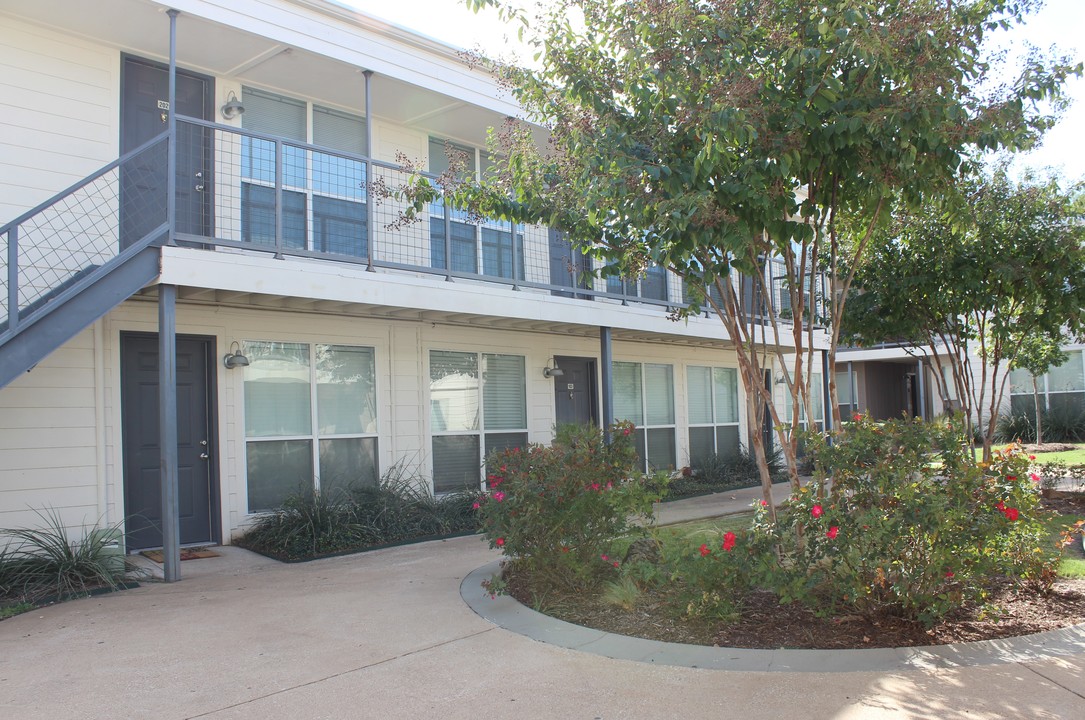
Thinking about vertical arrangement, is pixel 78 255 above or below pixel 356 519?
above

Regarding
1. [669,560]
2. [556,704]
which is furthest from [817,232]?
[556,704]

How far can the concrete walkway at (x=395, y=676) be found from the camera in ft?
12.5

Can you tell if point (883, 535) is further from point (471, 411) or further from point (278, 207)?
point (471, 411)

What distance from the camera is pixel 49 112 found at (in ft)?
25.7

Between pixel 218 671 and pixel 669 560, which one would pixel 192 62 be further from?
pixel 669 560

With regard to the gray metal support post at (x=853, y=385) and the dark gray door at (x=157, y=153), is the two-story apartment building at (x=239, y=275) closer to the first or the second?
the dark gray door at (x=157, y=153)

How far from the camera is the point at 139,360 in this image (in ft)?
27.3

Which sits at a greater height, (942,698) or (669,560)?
(669,560)

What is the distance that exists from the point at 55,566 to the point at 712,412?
36.8ft

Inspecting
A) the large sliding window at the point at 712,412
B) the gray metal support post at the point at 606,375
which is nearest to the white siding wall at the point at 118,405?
the gray metal support post at the point at 606,375

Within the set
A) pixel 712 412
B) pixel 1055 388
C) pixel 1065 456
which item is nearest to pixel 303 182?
pixel 712 412

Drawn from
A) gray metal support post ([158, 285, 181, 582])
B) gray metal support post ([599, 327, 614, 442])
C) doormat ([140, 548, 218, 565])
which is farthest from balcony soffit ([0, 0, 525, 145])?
doormat ([140, 548, 218, 565])

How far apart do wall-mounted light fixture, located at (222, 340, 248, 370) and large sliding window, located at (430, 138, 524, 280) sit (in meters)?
2.71

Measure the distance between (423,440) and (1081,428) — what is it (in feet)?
66.1
